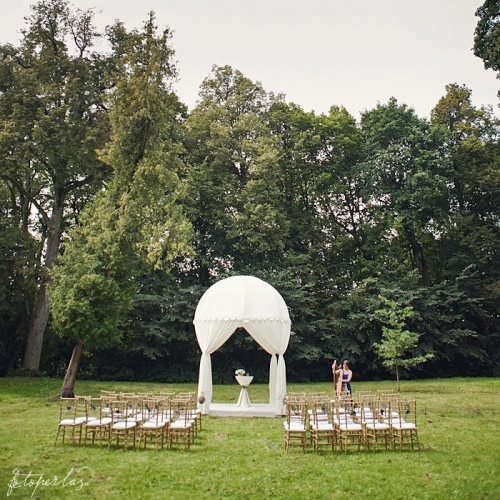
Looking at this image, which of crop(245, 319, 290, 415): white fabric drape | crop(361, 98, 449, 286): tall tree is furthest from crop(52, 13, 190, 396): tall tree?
crop(361, 98, 449, 286): tall tree

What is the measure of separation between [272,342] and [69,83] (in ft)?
47.9

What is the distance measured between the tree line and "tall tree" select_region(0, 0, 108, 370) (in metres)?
0.07

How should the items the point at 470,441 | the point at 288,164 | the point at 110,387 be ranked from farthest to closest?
1. the point at 288,164
2. the point at 110,387
3. the point at 470,441

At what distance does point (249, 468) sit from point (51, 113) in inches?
711

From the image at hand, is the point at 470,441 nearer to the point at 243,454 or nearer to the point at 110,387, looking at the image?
the point at 243,454

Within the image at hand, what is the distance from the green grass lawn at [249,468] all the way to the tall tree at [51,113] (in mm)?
12039

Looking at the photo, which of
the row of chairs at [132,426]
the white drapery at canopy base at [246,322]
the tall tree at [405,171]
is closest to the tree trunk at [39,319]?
the white drapery at canopy base at [246,322]

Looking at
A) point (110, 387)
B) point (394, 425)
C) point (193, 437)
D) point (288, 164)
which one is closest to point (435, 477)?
point (394, 425)

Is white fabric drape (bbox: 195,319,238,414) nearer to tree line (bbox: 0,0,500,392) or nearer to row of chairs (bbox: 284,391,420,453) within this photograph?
tree line (bbox: 0,0,500,392)

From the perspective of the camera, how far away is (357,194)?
30.5 m

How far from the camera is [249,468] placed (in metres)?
7.83

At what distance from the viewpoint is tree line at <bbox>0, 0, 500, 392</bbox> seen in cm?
1805

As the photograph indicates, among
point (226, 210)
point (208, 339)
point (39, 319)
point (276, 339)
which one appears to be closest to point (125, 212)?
point (208, 339)

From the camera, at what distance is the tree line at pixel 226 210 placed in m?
18.0
